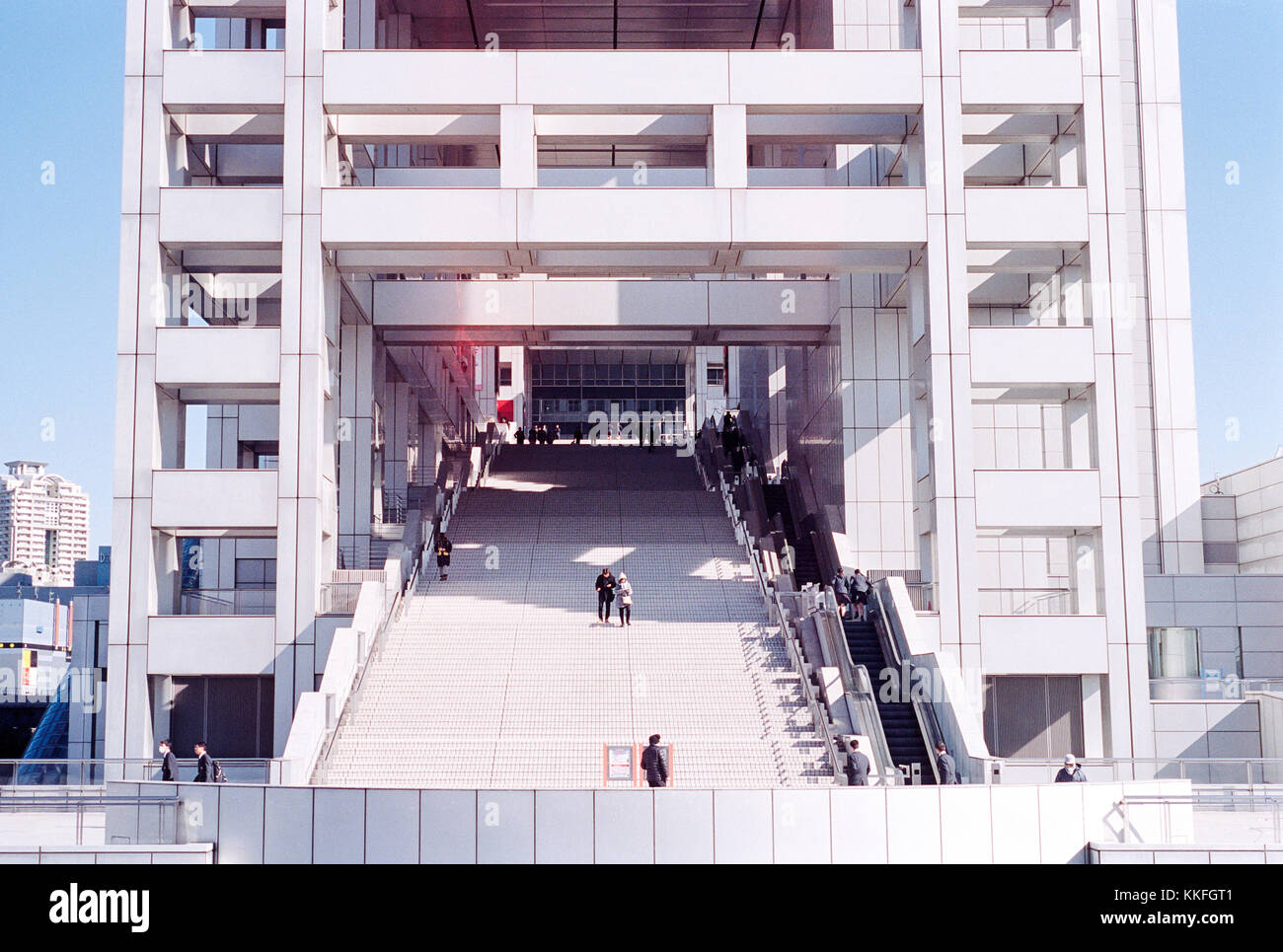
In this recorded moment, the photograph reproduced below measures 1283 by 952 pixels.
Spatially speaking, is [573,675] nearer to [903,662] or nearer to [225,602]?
[903,662]

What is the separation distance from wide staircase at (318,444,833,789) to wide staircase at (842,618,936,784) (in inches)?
55.1

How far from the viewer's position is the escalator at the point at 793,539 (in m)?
35.8

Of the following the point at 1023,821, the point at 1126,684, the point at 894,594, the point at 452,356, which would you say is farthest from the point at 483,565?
the point at 452,356

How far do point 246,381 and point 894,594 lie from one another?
527 inches

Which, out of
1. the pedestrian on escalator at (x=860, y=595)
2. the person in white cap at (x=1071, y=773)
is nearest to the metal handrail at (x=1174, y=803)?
the person in white cap at (x=1071, y=773)

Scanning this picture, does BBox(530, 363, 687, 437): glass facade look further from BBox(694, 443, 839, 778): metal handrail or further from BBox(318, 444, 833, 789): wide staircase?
BBox(694, 443, 839, 778): metal handrail

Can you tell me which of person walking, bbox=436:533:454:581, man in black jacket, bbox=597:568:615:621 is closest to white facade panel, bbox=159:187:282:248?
person walking, bbox=436:533:454:581

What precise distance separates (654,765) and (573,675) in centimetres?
570

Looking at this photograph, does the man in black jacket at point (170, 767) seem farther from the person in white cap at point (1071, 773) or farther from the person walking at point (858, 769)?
the person in white cap at point (1071, 773)

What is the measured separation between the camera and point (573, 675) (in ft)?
82.0

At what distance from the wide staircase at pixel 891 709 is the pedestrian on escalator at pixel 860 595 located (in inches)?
9.1

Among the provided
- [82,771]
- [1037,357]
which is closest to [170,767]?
[82,771]
